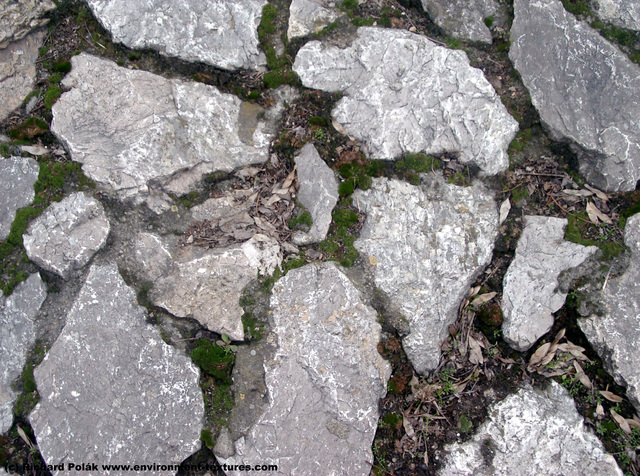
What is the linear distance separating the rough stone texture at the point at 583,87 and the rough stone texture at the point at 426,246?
1.57 m

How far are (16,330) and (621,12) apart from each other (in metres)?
9.66

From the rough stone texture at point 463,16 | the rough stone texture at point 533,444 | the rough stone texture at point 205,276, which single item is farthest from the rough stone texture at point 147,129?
the rough stone texture at point 533,444

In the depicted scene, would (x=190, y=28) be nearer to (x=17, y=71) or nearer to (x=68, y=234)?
(x=17, y=71)

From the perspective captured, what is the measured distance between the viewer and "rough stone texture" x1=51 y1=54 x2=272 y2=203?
17.7 ft

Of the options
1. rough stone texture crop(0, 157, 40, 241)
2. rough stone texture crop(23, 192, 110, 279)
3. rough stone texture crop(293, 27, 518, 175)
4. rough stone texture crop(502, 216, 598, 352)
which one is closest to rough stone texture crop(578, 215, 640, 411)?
rough stone texture crop(502, 216, 598, 352)

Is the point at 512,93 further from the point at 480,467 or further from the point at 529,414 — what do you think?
the point at 480,467

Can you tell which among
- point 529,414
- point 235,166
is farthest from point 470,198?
point 235,166

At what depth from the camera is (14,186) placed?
5.35 m

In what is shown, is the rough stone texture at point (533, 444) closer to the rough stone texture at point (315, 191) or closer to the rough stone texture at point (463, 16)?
the rough stone texture at point (315, 191)

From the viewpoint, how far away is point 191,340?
17.0 ft

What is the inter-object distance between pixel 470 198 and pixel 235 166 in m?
3.39

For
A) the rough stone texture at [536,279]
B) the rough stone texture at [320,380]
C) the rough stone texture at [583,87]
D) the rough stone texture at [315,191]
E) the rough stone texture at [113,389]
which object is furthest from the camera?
the rough stone texture at [583,87]

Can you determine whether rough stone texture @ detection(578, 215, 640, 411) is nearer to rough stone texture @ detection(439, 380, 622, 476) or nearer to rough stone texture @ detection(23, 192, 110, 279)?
rough stone texture @ detection(439, 380, 622, 476)

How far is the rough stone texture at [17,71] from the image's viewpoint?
5.86 meters
